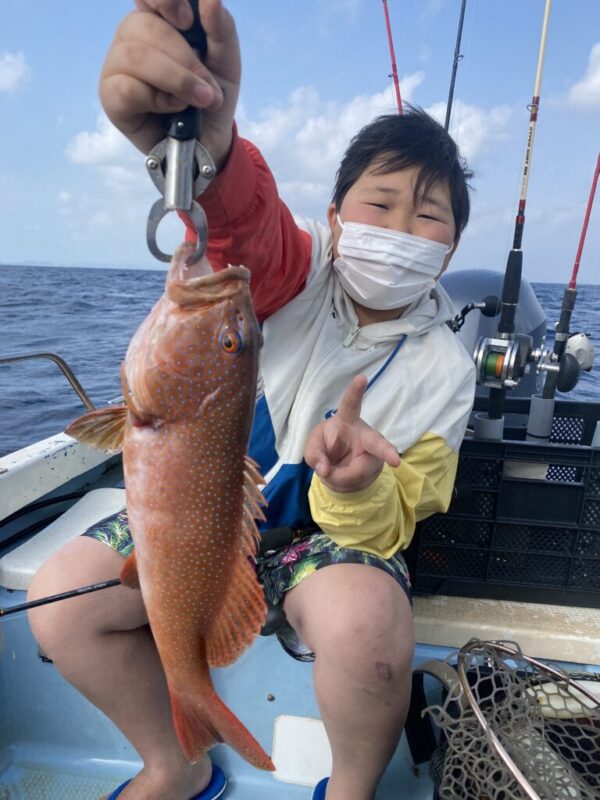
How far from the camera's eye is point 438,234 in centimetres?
209

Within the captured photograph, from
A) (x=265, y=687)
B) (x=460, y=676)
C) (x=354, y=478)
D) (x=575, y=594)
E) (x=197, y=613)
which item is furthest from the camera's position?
(x=575, y=594)

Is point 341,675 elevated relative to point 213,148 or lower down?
lower down

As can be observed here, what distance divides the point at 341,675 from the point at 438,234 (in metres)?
1.48

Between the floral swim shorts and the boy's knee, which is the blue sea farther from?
the boy's knee

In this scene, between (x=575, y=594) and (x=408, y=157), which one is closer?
(x=408, y=157)

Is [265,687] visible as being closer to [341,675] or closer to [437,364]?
[341,675]

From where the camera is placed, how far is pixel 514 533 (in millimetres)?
2439

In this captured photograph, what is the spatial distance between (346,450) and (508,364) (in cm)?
124

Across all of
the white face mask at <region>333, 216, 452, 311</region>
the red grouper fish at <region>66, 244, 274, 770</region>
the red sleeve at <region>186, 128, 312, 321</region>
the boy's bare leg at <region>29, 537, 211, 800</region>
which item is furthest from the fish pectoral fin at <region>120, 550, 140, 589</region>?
the white face mask at <region>333, 216, 452, 311</region>

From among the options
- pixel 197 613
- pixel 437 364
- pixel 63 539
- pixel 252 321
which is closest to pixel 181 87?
pixel 252 321

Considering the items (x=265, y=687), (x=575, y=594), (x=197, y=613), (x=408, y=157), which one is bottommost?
(x=265, y=687)

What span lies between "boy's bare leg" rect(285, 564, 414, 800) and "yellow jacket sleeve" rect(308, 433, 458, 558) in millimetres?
112

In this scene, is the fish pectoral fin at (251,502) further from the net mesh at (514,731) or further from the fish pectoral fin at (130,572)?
the net mesh at (514,731)

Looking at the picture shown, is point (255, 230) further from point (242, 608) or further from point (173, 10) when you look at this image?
point (242, 608)
